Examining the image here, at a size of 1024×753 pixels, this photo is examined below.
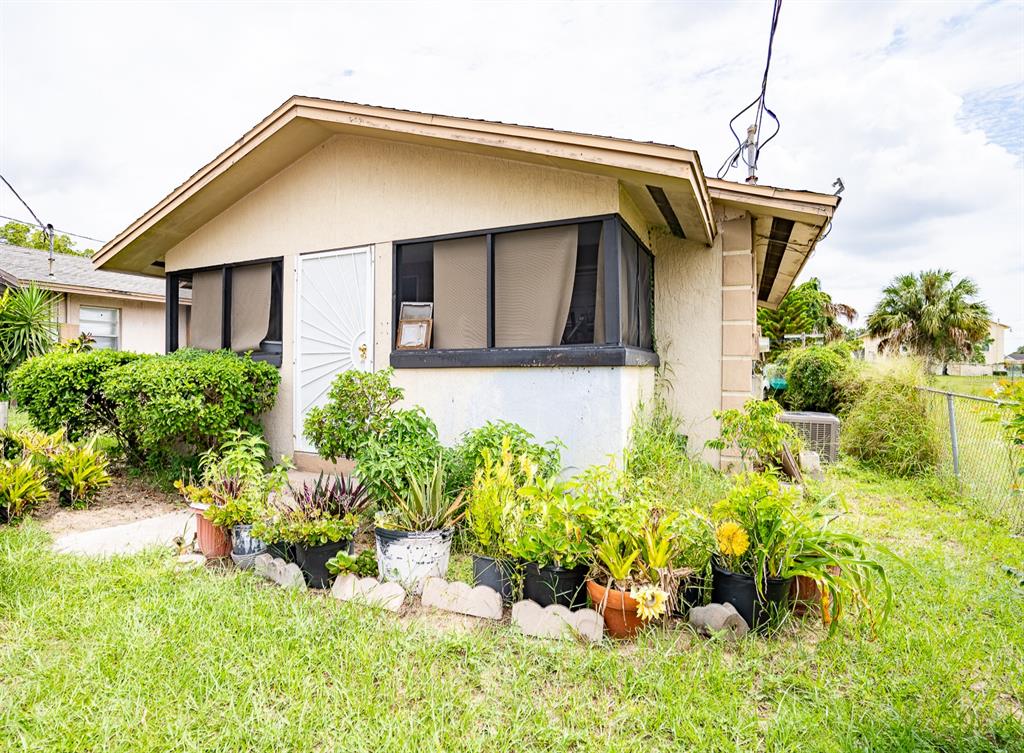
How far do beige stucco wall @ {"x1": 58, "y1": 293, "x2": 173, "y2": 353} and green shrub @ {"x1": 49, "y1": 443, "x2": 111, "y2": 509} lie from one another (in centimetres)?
971

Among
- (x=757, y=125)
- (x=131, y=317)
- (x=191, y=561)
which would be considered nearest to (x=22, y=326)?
(x=131, y=317)

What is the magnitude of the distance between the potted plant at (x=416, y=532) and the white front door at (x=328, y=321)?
2.68 meters

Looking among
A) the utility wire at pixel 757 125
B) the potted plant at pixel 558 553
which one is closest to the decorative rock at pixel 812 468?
the utility wire at pixel 757 125

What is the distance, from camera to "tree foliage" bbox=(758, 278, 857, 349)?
948 inches

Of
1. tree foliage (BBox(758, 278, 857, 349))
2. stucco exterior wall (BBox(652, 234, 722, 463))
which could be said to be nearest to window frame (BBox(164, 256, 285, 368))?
stucco exterior wall (BBox(652, 234, 722, 463))

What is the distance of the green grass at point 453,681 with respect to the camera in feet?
6.70

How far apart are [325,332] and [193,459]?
202 cm

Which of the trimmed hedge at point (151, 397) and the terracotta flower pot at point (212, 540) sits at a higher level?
the trimmed hedge at point (151, 397)

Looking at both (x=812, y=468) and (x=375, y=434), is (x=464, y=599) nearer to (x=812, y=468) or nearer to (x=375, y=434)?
(x=375, y=434)

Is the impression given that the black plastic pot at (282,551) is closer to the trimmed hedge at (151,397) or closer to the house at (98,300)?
the trimmed hedge at (151,397)

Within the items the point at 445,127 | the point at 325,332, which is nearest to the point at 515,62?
the point at 445,127

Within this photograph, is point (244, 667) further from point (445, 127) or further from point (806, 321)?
point (806, 321)

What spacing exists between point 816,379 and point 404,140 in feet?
29.7

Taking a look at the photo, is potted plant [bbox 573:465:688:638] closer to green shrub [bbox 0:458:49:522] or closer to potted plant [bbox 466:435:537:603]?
potted plant [bbox 466:435:537:603]
